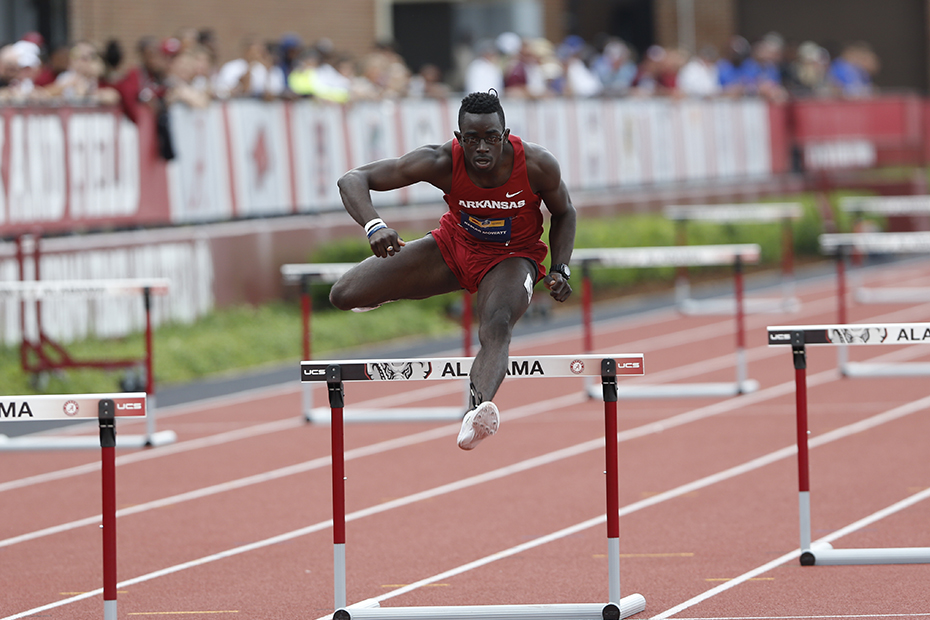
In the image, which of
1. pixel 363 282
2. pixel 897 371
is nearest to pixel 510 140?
pixel 363 282

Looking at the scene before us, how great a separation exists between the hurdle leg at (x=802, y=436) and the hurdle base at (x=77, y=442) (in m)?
5.43

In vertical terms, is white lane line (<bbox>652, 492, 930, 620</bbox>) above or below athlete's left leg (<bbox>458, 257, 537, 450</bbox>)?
below

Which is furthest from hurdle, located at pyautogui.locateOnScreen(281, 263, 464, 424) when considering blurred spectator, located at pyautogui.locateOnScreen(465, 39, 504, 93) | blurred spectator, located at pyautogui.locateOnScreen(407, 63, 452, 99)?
blurred spectator, located at pyautogui.locateOnScreen(465, 39, 504, 93)

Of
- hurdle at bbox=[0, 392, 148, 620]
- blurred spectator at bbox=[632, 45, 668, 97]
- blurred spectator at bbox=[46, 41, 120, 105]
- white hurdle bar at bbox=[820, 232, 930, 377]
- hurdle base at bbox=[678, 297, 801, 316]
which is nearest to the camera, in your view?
hurdle at bbox=[0, 392, 148, 620]

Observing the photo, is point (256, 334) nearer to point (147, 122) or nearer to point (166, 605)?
point (147, 122)

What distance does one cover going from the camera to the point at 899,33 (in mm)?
37500

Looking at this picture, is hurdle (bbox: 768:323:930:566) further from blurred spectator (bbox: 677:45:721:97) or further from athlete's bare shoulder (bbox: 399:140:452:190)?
blurred spectator (bbox: 677:45:721:97)

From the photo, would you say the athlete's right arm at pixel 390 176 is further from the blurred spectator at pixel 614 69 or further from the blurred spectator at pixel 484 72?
the blurred spectator at pixel 614 69

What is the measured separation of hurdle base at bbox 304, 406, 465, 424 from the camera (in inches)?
446

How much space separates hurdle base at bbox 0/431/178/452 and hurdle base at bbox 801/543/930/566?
544 centimetres

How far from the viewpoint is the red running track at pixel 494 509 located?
259 inches

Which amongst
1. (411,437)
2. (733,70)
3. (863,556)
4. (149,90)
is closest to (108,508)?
(863,556)

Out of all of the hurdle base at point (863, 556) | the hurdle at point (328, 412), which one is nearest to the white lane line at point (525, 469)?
the hurdle base at point (863, 556)

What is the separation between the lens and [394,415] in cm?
1138
